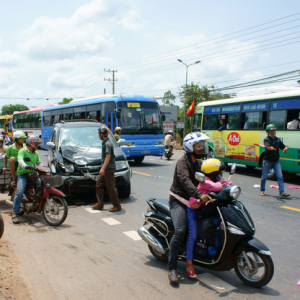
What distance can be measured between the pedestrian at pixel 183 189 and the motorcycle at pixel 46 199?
2636mm

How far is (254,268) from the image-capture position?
3.46 metres

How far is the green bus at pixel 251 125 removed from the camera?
433 inches

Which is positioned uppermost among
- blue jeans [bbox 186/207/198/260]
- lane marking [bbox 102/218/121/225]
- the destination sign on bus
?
the destination sign on bus

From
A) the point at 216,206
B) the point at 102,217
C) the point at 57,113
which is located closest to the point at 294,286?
the point at 216,206

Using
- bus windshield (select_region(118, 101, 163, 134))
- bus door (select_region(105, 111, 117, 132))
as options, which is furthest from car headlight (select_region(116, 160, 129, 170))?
bus door (select_region(105, 111, 117, 132))

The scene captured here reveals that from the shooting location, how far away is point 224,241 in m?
3.41

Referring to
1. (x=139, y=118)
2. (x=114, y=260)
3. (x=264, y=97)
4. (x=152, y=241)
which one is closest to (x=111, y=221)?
(x=114, y=260)

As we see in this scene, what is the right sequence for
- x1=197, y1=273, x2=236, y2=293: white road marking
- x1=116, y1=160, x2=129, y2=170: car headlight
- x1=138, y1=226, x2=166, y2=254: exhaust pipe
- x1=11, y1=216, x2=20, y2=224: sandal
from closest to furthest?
x1=197, y1=273, x2=236, y2=293: white road marking, x1=138, y1=226, x2=166, y2=254: exhaust pipe, x1=11, y1=216, x2=20, y2=224: sandal, x1=116, y1=160, x2=129, y2=170: car headlight

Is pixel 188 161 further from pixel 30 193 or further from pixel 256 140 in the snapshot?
pixel 256 140

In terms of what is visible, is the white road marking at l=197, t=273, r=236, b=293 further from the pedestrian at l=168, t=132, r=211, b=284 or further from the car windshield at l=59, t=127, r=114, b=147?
the car windshield at l=59, t=127, r=114, b=147

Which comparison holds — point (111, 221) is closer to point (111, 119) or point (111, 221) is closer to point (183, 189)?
point (183, 189)

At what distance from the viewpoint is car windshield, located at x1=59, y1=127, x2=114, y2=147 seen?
8531 mm

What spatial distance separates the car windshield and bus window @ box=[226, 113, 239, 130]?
22.0ft

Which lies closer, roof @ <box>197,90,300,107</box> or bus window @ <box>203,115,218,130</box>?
roof @ <box>197,90,300,107</box>
